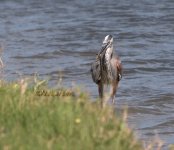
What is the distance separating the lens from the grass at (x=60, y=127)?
4.91 m

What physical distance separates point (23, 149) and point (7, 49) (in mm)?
13455

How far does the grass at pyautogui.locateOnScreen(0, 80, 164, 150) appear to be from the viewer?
491 centimetres

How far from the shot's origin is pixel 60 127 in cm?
523

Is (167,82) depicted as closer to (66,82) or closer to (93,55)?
(66,82)

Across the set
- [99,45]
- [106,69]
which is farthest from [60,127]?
[99,45]

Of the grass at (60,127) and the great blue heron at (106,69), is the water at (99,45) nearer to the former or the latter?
the great blue heron at (106,69)

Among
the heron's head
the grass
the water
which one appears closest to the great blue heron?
the heron's head

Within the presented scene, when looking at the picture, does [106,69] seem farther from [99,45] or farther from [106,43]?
[99,45]

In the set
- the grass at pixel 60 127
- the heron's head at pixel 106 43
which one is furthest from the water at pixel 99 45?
the grass at pixel 60 127

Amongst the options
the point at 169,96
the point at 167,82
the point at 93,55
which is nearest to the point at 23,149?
the point at 169,96

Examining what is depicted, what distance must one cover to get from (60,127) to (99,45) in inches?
551

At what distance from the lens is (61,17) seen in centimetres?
2452

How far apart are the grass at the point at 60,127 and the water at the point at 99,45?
159 inches

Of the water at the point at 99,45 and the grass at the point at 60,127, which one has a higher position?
the grass at the point at 60,127
